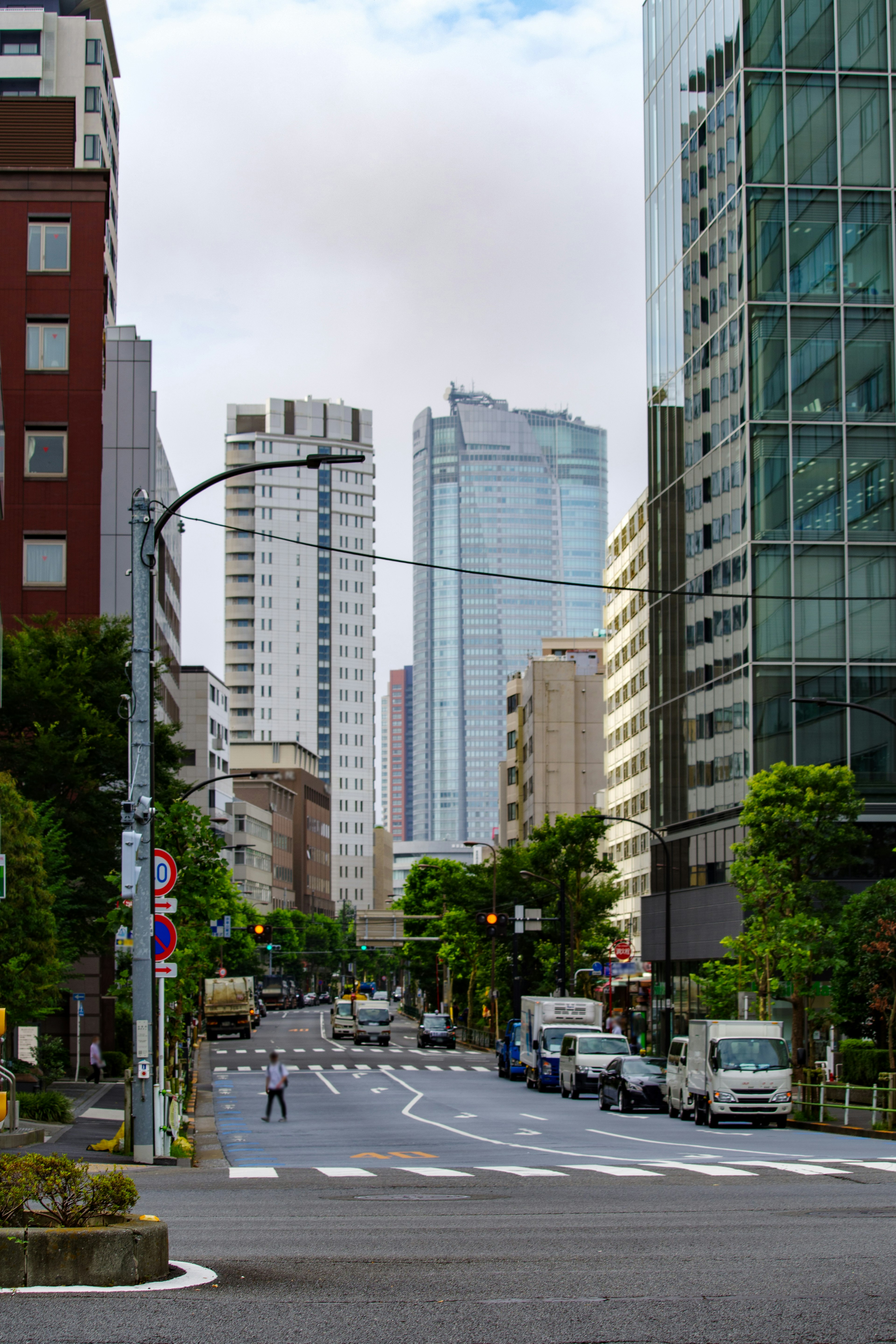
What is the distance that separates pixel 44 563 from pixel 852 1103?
3660 centimetres

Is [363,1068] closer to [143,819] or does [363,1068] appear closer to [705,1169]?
[143,819]

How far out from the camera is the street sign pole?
22266mm

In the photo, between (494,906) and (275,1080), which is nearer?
(275,1080)

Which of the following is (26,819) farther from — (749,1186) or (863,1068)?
(749,1186)

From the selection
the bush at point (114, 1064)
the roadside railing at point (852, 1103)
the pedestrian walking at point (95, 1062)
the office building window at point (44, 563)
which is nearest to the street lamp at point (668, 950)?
the roadside railing at point (852, 1103)

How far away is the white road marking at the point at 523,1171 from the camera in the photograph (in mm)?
20812

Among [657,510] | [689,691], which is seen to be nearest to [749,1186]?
[689,691]

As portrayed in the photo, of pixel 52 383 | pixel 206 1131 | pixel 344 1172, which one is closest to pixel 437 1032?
pixel 52 383

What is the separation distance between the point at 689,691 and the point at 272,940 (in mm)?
91854

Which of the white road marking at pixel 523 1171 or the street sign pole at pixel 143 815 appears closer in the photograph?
the white road marking at pixel 523 1171

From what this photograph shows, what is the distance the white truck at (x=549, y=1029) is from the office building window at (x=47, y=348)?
92.9ft

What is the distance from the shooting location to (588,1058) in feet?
151

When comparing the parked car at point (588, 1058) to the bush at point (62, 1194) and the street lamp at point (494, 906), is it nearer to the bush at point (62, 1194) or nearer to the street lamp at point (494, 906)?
the street lamp at point (494, 906)

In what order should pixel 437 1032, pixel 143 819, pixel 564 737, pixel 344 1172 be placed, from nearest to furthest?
1. pixel 344 1172
2. pixel 143 819
3. pixel 437 1032
4. pixel 564 737
